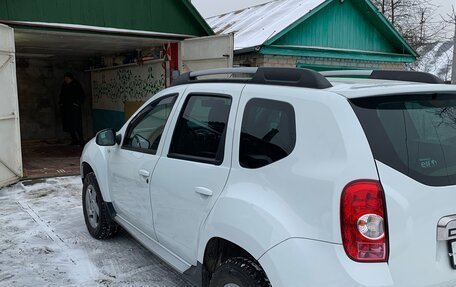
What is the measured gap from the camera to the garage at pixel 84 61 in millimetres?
7448

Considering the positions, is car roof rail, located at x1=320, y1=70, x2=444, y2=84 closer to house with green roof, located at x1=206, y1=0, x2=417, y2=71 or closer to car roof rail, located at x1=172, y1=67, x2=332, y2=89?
car roof rail, located at x1=172, y1=67, x2=332, y2=89

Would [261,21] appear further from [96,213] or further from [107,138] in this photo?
[107,138]

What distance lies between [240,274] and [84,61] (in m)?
14.4

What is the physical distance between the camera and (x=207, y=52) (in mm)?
9008

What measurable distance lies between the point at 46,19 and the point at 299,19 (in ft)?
20.4

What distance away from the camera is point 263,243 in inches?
87.1

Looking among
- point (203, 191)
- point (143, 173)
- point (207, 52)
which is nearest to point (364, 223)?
point (203, 191)

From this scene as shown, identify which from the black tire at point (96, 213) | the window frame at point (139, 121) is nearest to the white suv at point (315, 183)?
the window frame at point (139, 121)

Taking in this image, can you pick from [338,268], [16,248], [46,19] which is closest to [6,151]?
[46,19]

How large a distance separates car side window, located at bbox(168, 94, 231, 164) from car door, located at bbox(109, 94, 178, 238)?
227 millimetres

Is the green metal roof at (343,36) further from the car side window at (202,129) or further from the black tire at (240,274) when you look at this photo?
the black tire at (240,274)

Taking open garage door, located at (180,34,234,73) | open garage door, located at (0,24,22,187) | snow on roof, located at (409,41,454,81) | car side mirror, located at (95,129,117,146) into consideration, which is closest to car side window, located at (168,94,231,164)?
car side mirror, located at (95,129,117,146)

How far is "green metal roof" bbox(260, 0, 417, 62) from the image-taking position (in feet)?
36.9

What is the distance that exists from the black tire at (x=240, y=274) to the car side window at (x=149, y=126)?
1243mm
